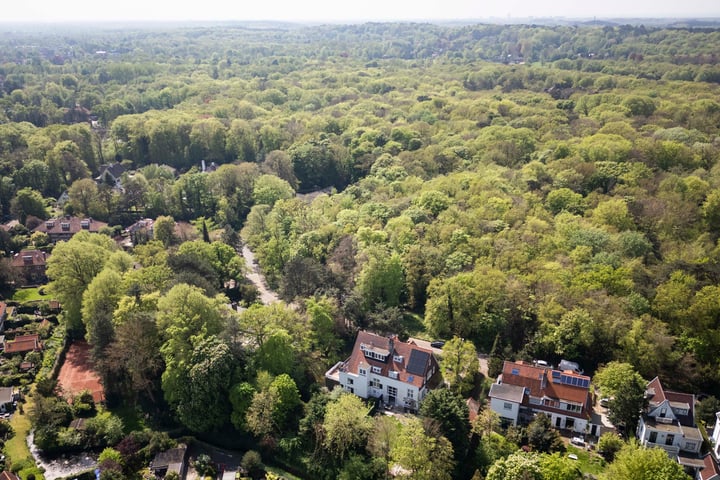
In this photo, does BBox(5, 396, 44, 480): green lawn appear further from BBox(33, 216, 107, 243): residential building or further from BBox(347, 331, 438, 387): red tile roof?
BBox(33, 216, 107, 243): residential building

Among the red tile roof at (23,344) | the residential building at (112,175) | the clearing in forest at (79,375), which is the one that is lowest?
the clearing in forest at (79,375)

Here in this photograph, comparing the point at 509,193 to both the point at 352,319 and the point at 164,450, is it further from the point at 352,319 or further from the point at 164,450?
the point at 164,450

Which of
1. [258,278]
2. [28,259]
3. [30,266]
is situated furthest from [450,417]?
[28,259]

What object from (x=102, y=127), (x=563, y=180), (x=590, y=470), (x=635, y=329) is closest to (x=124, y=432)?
(x=590, y=470)

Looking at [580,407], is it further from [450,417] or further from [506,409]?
[450,417]

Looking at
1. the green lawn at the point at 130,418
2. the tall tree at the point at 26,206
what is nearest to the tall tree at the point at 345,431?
the green lawn at the point at 130,418

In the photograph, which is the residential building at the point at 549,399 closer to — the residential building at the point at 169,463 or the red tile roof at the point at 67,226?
the residential building at the point at 169,463

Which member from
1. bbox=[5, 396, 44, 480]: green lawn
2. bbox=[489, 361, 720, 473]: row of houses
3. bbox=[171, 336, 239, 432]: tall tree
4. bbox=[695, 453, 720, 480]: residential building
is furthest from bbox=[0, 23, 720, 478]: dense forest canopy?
bbox=[695, 453, 720, 480]: residential building
